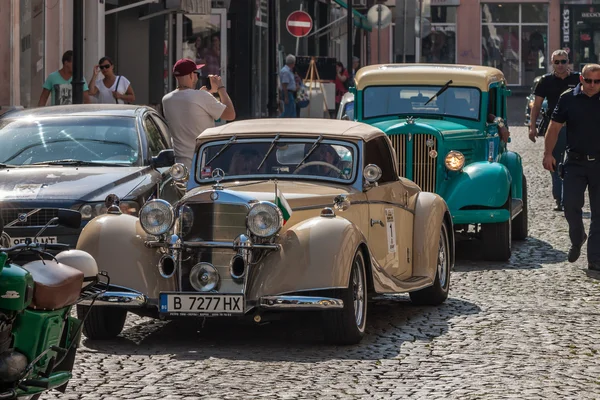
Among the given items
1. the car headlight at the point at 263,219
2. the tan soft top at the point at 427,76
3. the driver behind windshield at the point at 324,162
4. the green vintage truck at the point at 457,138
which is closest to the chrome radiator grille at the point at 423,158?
the green vintage truck at the point at 457,138

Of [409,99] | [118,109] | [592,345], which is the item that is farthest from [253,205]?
[409,99]

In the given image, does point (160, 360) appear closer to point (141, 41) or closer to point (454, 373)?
point (454, 373)

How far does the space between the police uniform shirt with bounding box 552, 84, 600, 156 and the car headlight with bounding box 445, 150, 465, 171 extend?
4.47 ft

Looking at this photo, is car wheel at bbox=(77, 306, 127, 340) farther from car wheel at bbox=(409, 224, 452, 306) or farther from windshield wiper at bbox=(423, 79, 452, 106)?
windshield wiper at bbox=(423, 79, 452, 106)

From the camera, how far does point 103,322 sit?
924 centimetres

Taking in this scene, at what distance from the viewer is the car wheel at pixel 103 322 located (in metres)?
9.23

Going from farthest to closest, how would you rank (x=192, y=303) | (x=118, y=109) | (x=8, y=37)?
1. (x=8, y=37)
2. (x=118, y=109)
3. (x=192, y=303)

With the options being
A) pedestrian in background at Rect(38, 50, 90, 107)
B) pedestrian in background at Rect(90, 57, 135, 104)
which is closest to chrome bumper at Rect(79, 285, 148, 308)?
pedestrian in background at Rect(90, 57, 135, 104)

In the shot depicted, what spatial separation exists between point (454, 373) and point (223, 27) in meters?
29.3

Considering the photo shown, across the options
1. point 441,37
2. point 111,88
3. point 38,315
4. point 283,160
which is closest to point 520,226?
point 111,88

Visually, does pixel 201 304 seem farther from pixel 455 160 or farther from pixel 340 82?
pixel 340 82

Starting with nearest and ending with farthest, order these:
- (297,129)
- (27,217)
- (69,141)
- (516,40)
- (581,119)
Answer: (297,129) → (27,217) → (69,141) → (581,119) → (516,40)

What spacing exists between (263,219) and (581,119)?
5.27m

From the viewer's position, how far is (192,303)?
28.9ft
